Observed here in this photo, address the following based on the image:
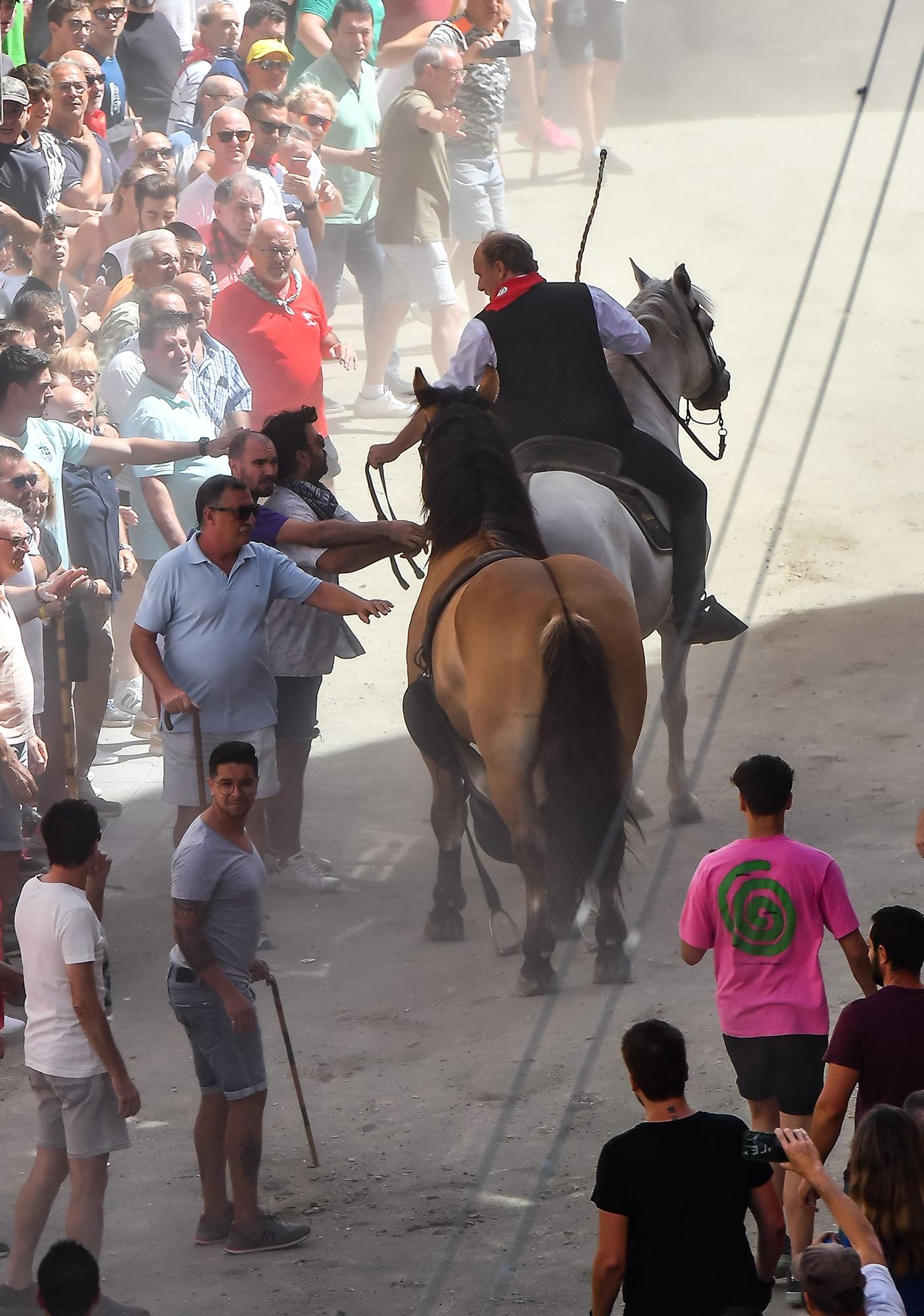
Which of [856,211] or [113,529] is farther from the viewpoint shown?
[856,211]

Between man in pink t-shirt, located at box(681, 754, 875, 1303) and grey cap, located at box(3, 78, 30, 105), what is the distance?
5.30 m

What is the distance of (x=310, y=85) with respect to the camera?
11062 millimetres

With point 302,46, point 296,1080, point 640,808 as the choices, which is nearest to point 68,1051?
point 296,1080

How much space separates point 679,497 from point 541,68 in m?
11.8

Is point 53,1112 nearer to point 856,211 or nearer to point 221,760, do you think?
point 221,760

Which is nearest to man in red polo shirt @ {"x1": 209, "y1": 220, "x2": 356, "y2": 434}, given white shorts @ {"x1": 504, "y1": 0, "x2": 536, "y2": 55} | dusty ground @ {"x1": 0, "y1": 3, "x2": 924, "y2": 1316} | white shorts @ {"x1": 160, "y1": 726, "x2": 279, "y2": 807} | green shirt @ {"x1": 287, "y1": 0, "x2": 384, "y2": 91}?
dusty ground @ {"x1": 0, "y1": 3, "x2": 924, "y2": 1316}

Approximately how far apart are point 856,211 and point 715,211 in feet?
4.48

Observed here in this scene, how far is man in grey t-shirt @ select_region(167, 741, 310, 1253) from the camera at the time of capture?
4.34 m

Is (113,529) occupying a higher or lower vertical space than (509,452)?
lower

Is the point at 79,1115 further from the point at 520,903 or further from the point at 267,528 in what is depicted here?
the point at 520,903

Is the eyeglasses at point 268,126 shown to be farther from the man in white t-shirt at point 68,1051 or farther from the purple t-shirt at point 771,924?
the purple t-shirt at point 771,924

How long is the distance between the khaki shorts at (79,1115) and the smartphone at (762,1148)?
5.81 ft

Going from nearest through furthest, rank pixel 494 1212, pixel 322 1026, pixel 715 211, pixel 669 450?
pixel 494 1212 → pixel 322 1026 → pixel 669 450 → pixel 715 211

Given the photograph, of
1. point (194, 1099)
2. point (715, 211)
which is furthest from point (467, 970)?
point (715, 211)
